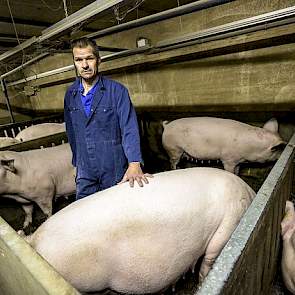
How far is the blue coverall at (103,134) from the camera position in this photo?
1.84m

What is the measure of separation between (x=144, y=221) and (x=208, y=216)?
37cm

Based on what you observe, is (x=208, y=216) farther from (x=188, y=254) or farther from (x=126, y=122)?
(x=126, y=122)

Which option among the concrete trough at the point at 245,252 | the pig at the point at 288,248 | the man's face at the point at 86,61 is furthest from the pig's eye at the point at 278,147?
the man's face at the point at 86,61

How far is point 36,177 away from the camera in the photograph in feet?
9.21

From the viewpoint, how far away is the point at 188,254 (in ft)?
4.38

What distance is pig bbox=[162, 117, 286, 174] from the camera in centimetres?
330

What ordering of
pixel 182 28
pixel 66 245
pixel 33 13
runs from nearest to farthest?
pixel 66 245 < pixel 33 13 < pixel 182 28

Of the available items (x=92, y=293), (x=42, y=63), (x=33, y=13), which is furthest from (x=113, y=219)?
(x=42, y=63)

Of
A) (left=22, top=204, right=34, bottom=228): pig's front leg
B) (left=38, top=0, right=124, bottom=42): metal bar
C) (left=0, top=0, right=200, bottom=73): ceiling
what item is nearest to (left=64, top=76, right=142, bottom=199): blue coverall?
(left=38, top=0, right=124, bottom=42): metal bar

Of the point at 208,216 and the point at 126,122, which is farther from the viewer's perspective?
the point at 126,122

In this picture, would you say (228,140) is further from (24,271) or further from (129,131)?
(24,271)

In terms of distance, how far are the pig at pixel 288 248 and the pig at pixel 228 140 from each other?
72.0 inches

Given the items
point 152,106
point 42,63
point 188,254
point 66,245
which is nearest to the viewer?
point 66,245

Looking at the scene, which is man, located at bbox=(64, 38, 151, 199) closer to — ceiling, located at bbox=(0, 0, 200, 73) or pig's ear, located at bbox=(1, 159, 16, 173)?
ceiling, located at bbox=(0, 0, 200, 73)
